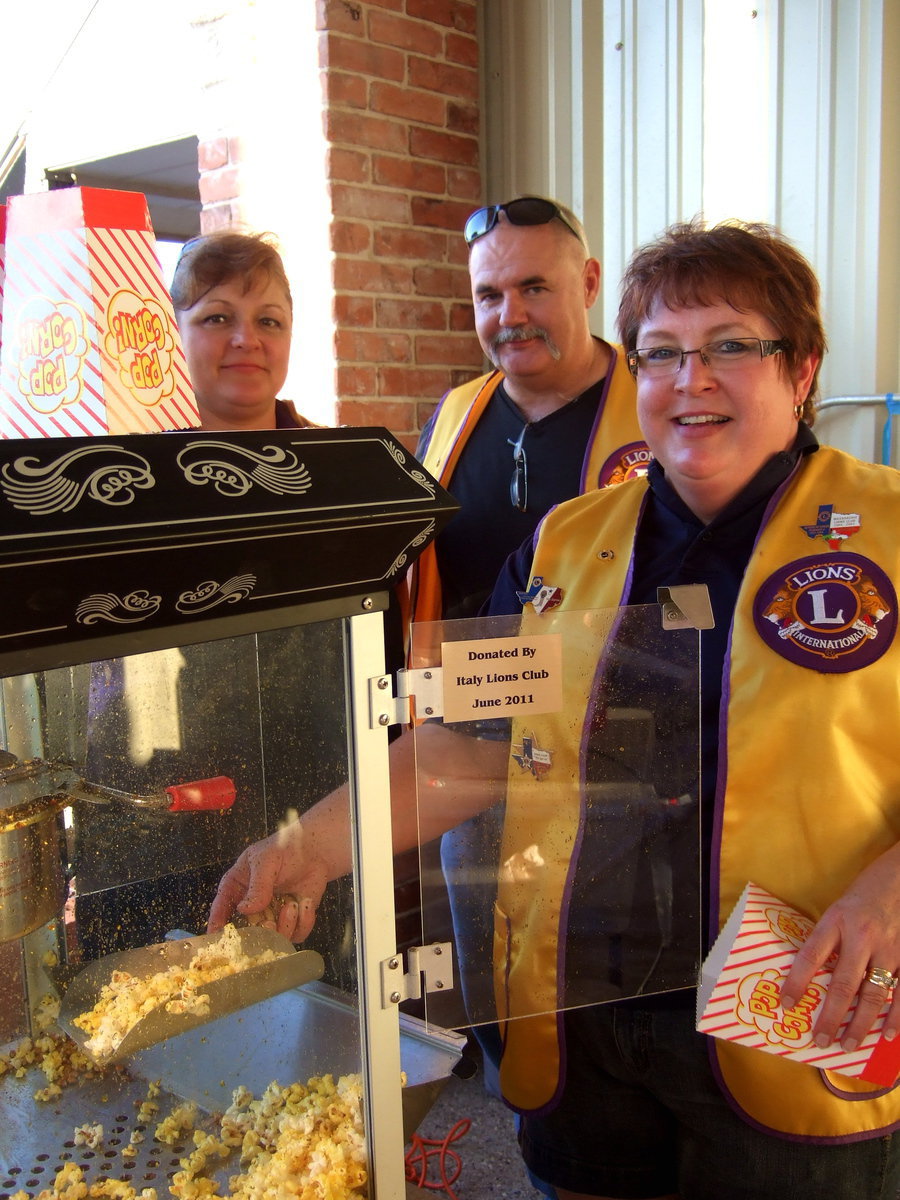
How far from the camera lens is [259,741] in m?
0.96

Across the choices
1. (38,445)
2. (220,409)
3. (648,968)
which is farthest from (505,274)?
(38,445)

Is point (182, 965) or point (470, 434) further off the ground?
point (470, 434)

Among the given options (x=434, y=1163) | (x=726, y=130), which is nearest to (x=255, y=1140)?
(x=434, y=1163)

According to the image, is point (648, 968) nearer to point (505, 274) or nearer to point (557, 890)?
point (557, 890)

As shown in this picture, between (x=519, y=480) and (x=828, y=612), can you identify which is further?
(x=519, y=480)

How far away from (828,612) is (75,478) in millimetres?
808

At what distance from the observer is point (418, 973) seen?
105cm

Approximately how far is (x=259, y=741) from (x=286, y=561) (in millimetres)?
188

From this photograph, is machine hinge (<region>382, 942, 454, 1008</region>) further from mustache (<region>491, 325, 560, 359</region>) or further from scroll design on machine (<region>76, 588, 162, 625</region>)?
mustache (<region>491, 325, 560, 359</region>)

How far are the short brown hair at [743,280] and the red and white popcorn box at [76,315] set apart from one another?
2.07 feet

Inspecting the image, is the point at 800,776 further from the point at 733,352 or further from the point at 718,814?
the point at 733,352

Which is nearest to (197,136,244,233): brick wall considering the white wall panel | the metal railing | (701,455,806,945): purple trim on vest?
the white wall panel

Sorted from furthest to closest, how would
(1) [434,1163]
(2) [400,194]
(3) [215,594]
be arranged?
(2) [400,194] → (1) [434,1163] → (3) [215,594]

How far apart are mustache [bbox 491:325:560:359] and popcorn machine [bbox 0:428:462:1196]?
117 centimetres
